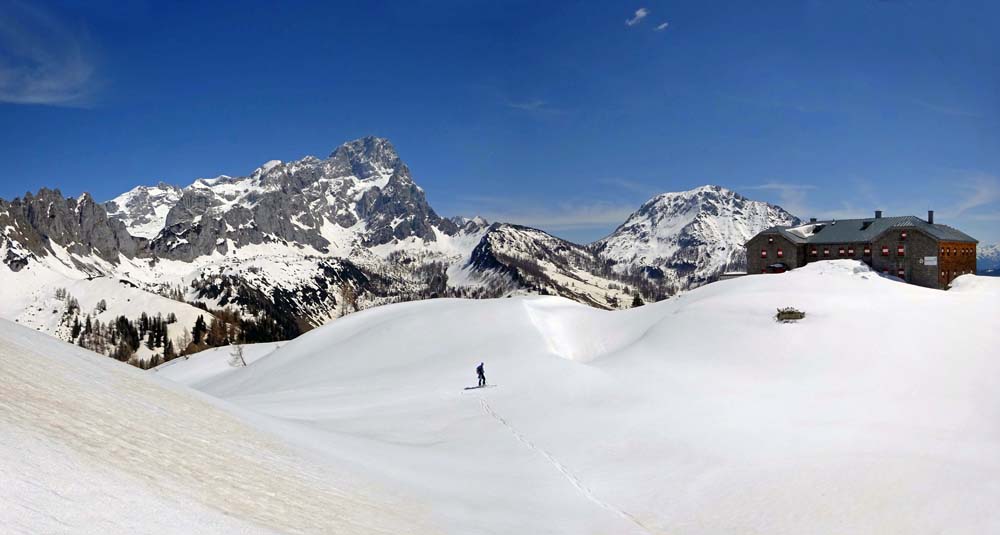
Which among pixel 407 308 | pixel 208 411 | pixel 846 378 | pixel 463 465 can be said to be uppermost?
pixel 407 308

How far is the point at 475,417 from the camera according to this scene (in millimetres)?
33906

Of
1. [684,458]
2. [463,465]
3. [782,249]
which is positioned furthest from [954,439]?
[782,249]

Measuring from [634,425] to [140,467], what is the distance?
2350 centimetres

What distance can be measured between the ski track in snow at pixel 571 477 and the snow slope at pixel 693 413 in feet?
0.36

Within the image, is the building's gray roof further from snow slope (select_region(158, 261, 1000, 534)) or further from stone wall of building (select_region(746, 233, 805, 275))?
snow slope (select_region(158, 261, 1000, 534))

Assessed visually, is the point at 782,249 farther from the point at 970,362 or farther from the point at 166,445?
the point at 166,445

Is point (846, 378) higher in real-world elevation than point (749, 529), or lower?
higher

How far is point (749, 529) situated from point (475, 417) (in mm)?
18812

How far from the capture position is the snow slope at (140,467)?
8773 millimetres

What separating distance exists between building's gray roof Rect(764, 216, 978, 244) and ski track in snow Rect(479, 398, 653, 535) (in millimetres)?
79675

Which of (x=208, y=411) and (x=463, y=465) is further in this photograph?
(x=463, y=465)

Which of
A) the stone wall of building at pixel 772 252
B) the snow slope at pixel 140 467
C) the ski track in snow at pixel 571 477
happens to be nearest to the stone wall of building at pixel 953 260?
the stone wall of building at pixel 772 252

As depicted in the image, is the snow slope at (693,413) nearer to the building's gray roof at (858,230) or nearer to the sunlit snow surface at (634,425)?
the sunlit snow surface at (634,425)

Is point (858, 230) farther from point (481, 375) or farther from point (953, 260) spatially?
point (481, 375)
